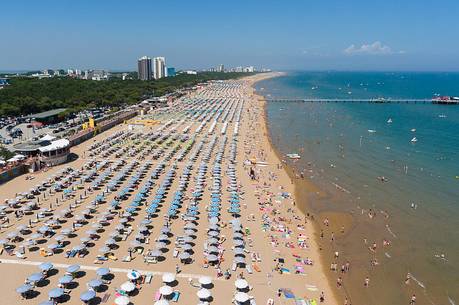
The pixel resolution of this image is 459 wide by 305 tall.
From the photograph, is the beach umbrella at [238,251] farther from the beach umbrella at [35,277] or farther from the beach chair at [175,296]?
the beach umbrella at [35,277]

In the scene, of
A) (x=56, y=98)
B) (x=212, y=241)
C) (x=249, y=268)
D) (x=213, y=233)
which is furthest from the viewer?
(x=56, y=98)

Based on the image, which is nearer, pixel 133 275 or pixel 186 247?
pixel 133 275

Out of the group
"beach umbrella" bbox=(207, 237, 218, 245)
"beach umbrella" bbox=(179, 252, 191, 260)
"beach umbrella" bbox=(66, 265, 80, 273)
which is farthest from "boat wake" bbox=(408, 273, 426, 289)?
"beach umbrella" bbox=(66, 265, 80, 273)

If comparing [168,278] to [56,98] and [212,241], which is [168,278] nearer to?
[212,241]

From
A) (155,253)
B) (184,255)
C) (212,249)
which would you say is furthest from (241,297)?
(155,253)

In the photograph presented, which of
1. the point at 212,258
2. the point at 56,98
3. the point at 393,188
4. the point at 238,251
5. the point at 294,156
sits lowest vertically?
the point at 393,188

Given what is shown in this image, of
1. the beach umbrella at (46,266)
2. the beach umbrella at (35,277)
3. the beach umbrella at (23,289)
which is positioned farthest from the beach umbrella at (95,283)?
the beach umbrella at (46,266)

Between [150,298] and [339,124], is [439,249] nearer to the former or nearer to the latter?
[150,298]
